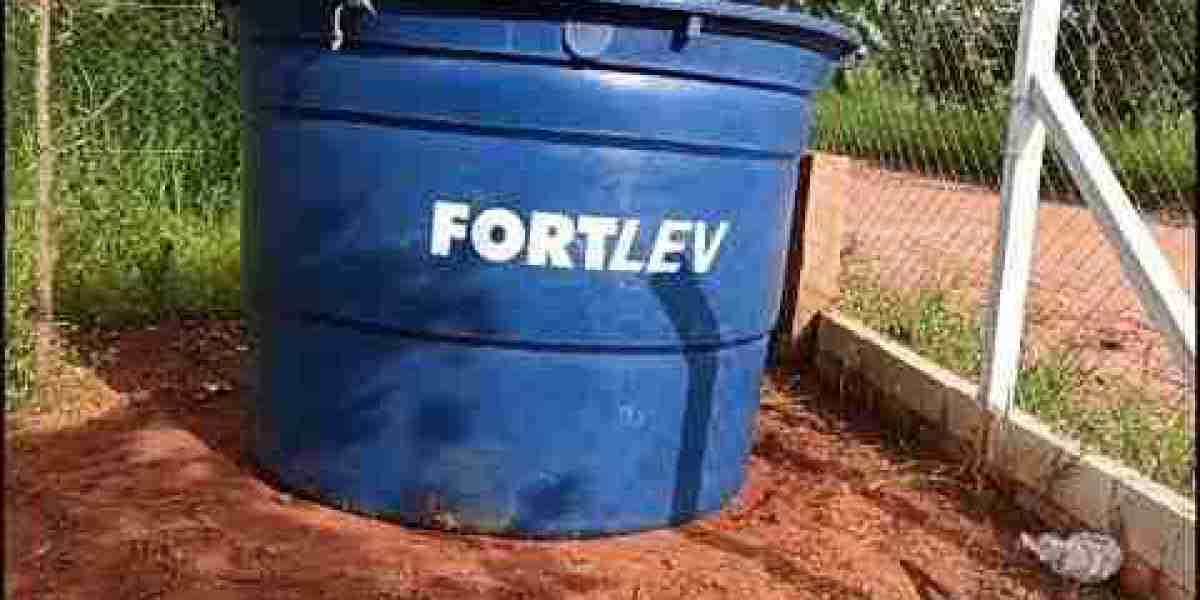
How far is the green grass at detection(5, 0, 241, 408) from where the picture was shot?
4.81 metres

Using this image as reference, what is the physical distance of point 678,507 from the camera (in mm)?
3273

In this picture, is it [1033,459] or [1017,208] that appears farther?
[1017,208]

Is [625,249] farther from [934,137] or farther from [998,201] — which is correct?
[934,137]

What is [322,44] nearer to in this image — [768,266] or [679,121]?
[679,121]

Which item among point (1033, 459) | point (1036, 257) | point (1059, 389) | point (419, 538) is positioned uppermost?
point (1036, 257)

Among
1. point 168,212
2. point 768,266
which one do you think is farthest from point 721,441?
point 168,212

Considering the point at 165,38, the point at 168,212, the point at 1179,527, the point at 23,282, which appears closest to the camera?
the point at 1179,527

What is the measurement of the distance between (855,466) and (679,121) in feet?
4.17

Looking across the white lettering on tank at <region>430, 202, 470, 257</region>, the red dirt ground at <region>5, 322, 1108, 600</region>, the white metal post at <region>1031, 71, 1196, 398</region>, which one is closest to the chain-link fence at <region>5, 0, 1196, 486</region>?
the red dirt ground at <region>5, 322, 1108, 600</region>

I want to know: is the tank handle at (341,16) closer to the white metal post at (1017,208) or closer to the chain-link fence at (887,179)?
the chain-link fence at (887,179)

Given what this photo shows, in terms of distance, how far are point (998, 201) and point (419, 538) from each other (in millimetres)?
2597

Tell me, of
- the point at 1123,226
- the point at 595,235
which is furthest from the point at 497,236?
the point at 1123,226

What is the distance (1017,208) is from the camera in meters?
3.57

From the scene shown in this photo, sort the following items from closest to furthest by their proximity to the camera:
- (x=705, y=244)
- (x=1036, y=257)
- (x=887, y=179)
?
(x=705, y=244) → (x=1036, y=257) → (x=887, y=179)
